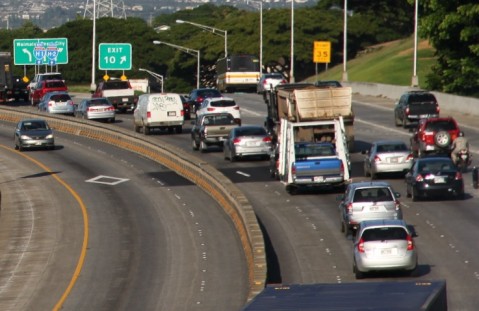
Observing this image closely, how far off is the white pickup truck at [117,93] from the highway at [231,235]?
2160cm

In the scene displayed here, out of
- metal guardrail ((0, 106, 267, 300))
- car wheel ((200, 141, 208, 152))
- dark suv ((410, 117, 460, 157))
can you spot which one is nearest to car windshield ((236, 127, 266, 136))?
metal guardrail ((0, 106, 267, 300))

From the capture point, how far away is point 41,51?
11500 centimetres

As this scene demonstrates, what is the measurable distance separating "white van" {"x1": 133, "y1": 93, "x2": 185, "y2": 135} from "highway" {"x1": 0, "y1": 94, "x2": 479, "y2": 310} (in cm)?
717

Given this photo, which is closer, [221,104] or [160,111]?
[160,111]

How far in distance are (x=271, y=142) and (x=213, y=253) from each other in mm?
19648

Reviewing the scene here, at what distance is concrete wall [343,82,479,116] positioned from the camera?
80.8 metres

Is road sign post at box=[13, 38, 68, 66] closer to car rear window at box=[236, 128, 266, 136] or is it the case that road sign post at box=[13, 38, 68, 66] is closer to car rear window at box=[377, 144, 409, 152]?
car rear window at box=[236, 128, 266, 136]

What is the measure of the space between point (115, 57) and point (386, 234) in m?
77.6

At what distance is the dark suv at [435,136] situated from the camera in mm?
57344

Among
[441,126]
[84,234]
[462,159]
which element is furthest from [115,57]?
[84,234]

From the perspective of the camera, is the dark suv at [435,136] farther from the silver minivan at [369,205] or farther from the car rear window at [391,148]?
the silver minivan at [369,205]

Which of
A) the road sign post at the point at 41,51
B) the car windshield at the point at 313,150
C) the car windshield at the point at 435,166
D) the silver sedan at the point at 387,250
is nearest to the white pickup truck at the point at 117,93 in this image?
the road sign post at the point at 41,51

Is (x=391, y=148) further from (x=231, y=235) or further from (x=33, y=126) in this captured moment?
(x=33, y=126)

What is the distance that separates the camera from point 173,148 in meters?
64.2
